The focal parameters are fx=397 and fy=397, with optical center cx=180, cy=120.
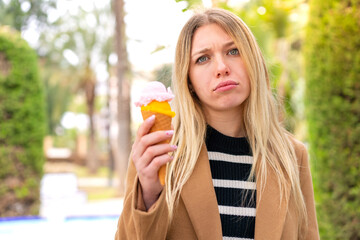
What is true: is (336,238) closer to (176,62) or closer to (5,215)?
(176,62)

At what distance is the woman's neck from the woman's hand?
0.53 meters

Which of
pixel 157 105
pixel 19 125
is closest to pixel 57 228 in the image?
pixel 19 125

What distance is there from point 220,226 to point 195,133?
441 millimetres

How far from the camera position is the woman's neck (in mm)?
1950

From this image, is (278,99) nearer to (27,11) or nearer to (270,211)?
(270,211)

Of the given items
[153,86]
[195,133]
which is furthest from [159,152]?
[195,133]

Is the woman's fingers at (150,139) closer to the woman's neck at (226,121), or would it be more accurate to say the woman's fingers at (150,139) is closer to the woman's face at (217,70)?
the woman's face at (217,70)

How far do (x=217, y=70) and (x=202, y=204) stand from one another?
1.92 feet

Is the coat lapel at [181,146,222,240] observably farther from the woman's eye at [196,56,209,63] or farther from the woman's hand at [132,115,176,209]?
the woman's eye at [196,56,209,63]

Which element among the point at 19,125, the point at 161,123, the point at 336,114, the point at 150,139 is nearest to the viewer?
the point at 150,139

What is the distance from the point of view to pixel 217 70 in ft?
5.73

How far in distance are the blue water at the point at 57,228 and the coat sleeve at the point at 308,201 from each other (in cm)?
497

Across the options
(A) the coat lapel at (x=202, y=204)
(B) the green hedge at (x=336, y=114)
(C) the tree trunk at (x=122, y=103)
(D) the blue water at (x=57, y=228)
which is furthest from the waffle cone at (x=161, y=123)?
(C) the tree trunk at (x=122, y=103)

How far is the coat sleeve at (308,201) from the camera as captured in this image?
1.91 m
